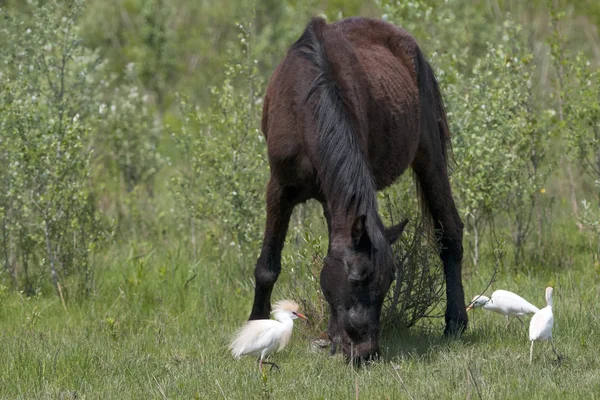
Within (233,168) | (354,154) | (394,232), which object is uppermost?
(354,154)

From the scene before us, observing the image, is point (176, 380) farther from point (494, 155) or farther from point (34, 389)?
point (494, 155)

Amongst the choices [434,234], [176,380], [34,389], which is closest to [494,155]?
[434,234]

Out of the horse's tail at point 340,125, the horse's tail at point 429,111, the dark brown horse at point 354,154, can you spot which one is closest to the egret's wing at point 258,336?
the dark brown horse at point 354,154

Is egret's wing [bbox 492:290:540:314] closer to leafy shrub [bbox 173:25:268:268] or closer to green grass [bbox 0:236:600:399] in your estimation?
green grass [bbox 0:236:600:399]

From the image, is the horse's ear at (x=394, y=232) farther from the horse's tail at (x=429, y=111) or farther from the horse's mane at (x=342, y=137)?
the horse's tail at (x=429, y=111)

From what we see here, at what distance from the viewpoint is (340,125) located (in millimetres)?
6223

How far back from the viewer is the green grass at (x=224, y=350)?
5539mm

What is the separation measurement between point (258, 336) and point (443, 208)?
2.52 m

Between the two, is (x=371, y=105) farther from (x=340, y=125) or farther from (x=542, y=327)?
(x=542, y=327)

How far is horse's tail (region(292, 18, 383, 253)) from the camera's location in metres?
6.07

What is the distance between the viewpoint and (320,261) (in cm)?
721

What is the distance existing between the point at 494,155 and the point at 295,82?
3158 mm

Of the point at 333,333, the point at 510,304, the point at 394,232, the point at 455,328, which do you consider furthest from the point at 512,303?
the point at 333,333

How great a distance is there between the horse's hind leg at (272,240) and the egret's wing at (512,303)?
1630 millimetres
